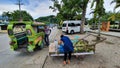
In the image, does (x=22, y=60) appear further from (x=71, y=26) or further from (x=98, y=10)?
(x=71, y=26)

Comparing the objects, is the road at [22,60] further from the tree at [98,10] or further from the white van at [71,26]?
the white van at [71,26]

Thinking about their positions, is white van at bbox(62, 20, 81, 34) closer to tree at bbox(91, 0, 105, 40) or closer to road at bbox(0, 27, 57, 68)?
tree at bbox(91, 0, 105, 40)

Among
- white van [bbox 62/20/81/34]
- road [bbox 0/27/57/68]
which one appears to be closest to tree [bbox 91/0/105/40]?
road [bbox 0/27/57/68]

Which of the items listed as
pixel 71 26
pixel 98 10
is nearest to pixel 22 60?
pixel 98 10

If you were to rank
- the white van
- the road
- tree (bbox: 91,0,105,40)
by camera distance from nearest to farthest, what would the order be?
the road
tree (bbox: 91,0,105,40)
the white van

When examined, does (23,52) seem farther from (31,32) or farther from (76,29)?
(76,29)

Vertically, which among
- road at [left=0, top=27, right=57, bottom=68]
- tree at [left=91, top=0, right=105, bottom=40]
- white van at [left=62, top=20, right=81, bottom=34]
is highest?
tree at [left=91, top=0, right=105, bottom=40]

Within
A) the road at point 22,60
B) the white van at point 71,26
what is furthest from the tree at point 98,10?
the white van at point 71,26

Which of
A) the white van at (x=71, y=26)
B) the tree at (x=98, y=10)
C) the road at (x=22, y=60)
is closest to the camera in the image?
the road at (x=22, y=60)

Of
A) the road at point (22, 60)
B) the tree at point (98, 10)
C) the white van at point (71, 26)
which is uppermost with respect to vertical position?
the tree at point (98, 10)

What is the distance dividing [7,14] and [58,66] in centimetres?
8349

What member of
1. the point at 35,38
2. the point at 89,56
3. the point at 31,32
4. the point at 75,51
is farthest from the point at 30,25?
the point at 89,56

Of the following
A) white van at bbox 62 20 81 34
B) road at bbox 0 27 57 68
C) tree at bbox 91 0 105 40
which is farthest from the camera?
white van at bbox 62 20 81 34

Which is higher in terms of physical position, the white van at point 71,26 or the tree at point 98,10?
the tree at point 98,10
